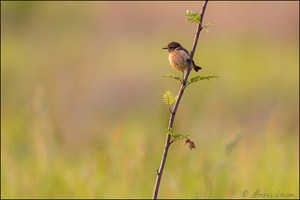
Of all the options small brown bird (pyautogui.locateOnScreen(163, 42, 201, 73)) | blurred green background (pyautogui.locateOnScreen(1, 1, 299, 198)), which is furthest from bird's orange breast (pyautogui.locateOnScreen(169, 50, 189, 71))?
blurred green background (pyautogui.locateOnScreen(1, 1, 299, 198))

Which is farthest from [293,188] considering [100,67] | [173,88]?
[100,67]

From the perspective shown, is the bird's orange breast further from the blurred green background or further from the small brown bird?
the blurred green background

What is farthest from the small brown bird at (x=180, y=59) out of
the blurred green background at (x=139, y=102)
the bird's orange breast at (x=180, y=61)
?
the blurred green background at (x=139, y=102)

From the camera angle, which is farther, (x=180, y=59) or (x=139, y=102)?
(x=139, y=102)

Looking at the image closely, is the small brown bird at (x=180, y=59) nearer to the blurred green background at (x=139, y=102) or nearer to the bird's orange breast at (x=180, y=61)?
the bird's orange breast at (x=180, y=61)

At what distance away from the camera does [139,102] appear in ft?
49.0

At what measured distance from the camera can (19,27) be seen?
19250 mm

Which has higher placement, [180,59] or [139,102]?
[139,102]

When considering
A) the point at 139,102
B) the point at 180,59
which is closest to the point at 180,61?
the point at 180,59

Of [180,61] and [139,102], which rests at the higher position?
[139,102]

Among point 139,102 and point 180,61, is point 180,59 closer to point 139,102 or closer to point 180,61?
point 180,61

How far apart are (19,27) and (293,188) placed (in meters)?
13.6

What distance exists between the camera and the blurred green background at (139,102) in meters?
6.21

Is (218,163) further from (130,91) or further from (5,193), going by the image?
(130,91)
